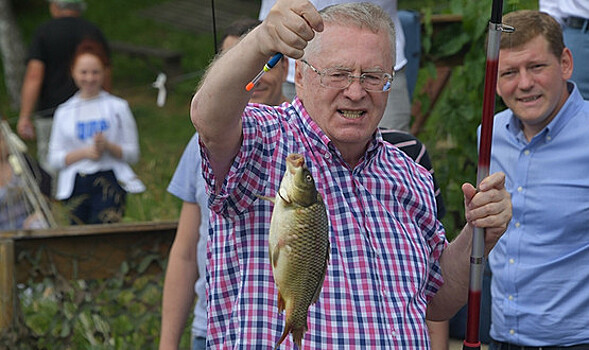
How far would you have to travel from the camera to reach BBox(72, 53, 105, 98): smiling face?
6766mm

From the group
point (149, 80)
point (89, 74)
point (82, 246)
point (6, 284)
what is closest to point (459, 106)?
point (82, 246)

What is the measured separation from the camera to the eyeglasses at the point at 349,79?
240 centimetres

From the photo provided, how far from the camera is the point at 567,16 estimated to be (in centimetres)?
441

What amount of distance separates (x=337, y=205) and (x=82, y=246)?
104 inches

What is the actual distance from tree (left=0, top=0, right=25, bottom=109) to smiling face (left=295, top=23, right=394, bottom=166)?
12788mm

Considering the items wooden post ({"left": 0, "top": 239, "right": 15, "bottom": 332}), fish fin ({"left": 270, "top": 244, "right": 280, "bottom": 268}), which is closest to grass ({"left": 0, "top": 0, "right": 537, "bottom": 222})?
wooden post ({"left": 0, "top": 239, "right": 15, "bottom": 332})

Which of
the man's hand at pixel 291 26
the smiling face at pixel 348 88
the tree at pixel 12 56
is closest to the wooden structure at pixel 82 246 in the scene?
the smiling face at pixel 348 88

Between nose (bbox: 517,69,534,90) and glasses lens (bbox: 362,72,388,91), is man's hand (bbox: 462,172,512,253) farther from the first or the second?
nose (bbox: 517,69,534,90)

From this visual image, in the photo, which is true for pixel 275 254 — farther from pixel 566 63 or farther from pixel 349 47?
pixel 566 63

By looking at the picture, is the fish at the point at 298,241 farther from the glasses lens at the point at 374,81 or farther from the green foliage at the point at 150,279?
the green foliage at the point at 150,279

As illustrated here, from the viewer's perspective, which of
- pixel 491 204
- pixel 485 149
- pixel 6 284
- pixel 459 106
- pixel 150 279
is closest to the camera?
pixel 491 204

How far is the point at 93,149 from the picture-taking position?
659 cm

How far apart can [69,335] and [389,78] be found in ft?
9.36

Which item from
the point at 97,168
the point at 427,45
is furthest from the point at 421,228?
the point at 97,168
